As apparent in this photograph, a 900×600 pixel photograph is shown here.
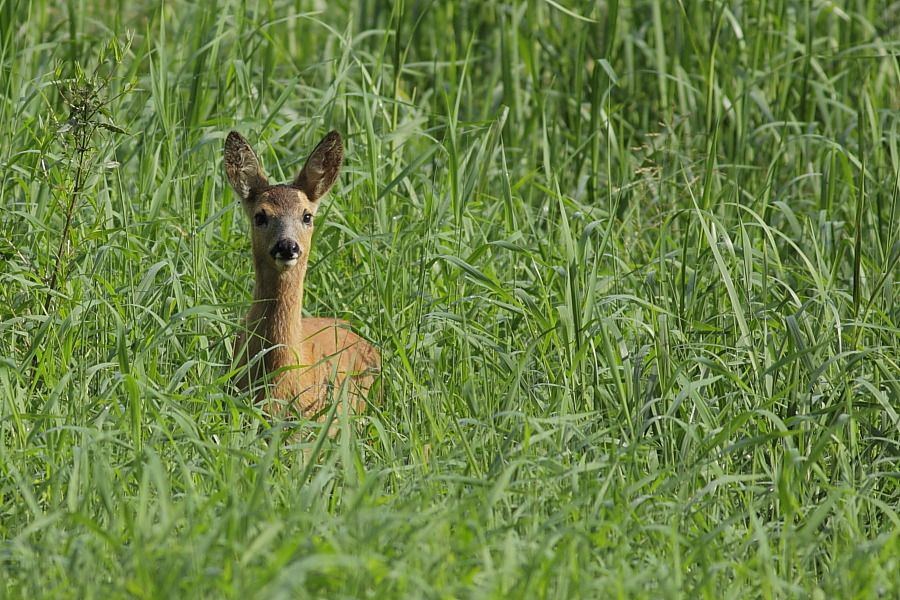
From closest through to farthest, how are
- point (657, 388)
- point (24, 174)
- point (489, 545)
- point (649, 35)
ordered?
point (489, 545) < point (657, 388) < point (24, 174) < point (649, 35)

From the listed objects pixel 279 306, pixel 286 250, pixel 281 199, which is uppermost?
pixel 281 199

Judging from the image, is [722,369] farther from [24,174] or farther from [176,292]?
[24,174]

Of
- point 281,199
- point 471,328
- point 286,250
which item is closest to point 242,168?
point 281,199

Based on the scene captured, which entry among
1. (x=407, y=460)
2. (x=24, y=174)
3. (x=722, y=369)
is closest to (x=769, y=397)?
(x=722, y=369)

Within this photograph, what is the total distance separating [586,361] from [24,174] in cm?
210

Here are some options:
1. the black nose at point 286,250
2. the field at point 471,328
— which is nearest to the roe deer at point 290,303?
the black nose at point 286,250

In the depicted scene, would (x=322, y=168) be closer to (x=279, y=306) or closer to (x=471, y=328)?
(x=279, y=306)

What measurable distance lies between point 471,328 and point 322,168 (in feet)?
2.93

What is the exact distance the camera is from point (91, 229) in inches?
166

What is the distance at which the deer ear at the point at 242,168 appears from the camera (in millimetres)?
4867

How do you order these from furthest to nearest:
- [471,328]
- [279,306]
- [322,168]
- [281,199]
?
[322,168] → [281,199] → [279,306] → [471,328]

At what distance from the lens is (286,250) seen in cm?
462

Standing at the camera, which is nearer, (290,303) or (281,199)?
(290,303)

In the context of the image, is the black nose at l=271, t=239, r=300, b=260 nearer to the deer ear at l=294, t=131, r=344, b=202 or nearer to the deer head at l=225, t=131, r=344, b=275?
the deer head at l=225, t=131, r=344, b=275
